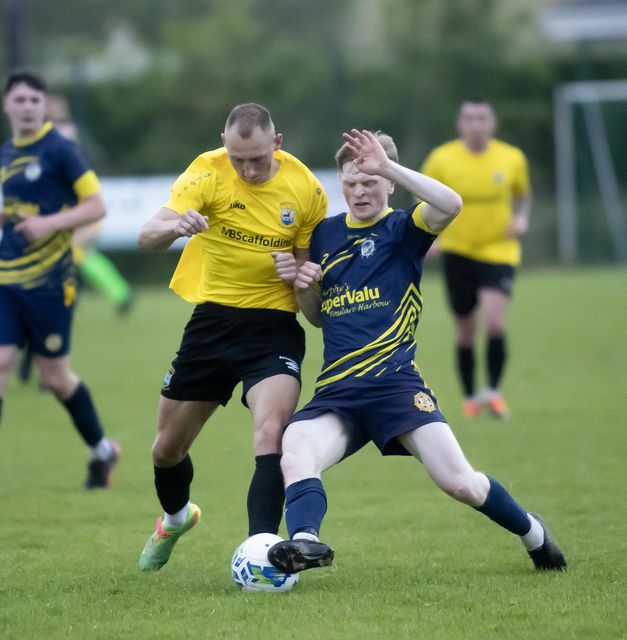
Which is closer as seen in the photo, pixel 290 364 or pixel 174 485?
pixel 290 364

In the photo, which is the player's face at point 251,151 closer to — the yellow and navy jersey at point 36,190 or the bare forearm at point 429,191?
the bare forearm at point 429,191

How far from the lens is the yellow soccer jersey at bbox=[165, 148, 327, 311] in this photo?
528 cm

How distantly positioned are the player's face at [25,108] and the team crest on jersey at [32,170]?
0.64 feet

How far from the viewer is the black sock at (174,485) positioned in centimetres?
550

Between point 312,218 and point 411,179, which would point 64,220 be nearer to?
point 312,218

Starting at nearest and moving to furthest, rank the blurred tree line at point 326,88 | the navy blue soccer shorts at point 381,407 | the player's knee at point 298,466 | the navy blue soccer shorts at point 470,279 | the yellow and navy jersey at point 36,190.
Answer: the player's knee at point 298,466 < the navy blue soccer shorts at point 381,407 < the yellow and navy jersey at point 36,190 < the navy blue soccer shorts at point 470,279 < the blurred tree line at point 326,88

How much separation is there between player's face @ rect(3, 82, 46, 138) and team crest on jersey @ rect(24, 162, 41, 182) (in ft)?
0.64

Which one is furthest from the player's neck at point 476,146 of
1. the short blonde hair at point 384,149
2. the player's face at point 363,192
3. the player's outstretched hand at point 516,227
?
the player's face at point 363,192

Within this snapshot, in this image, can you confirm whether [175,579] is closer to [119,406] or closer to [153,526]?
[153,526]

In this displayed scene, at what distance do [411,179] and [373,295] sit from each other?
1.65 feet

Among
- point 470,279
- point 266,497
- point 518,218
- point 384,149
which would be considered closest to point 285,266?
point 384,149

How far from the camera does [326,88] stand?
23.5m

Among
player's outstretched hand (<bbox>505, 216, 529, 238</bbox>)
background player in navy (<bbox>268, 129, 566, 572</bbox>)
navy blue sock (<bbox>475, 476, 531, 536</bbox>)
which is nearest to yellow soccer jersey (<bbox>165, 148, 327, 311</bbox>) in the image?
background player in navy (<bbox>268, 129, 566, 572</bbox>)

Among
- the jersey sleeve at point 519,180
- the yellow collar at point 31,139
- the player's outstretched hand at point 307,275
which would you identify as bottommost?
the jersey sleeve at point 519,180
